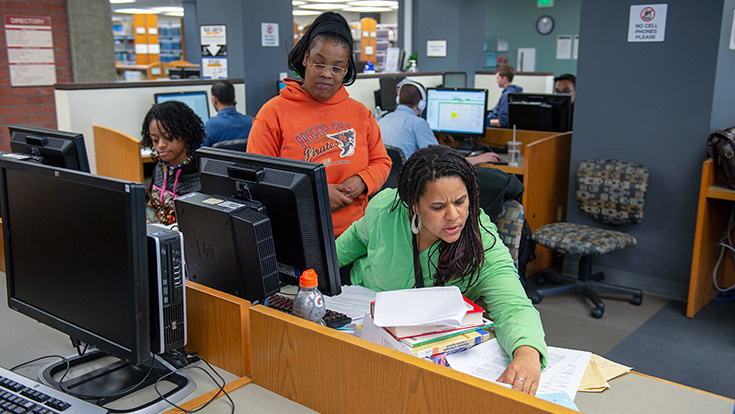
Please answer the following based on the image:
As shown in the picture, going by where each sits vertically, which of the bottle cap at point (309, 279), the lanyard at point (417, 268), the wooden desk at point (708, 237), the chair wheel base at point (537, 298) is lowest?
the chair wheel base at point (537, 298)

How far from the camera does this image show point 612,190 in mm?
3670

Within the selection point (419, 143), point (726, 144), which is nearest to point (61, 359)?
point (419, 143)

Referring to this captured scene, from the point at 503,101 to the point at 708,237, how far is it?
2996 mm

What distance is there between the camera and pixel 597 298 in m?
3.46

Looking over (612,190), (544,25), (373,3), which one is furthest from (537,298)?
(373,3)

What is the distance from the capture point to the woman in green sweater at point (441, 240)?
1.56m

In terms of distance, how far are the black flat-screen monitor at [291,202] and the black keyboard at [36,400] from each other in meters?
0.52

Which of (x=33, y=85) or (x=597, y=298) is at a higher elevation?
(x=33, y=85)

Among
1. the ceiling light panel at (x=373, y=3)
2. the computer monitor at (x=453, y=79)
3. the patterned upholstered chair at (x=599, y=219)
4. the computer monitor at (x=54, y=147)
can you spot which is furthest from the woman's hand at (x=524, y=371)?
the ceiling light panel at (x=373, y=3)

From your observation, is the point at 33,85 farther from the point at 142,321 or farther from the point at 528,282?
the point at 142,321

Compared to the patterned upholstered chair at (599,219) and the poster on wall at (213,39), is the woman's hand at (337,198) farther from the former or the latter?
the poster on wall at (213,39)

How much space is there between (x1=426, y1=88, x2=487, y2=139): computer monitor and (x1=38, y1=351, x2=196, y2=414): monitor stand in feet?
12.6

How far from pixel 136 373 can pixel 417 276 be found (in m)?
0.74

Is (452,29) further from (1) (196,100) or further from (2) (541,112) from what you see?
(1) (196,100)
